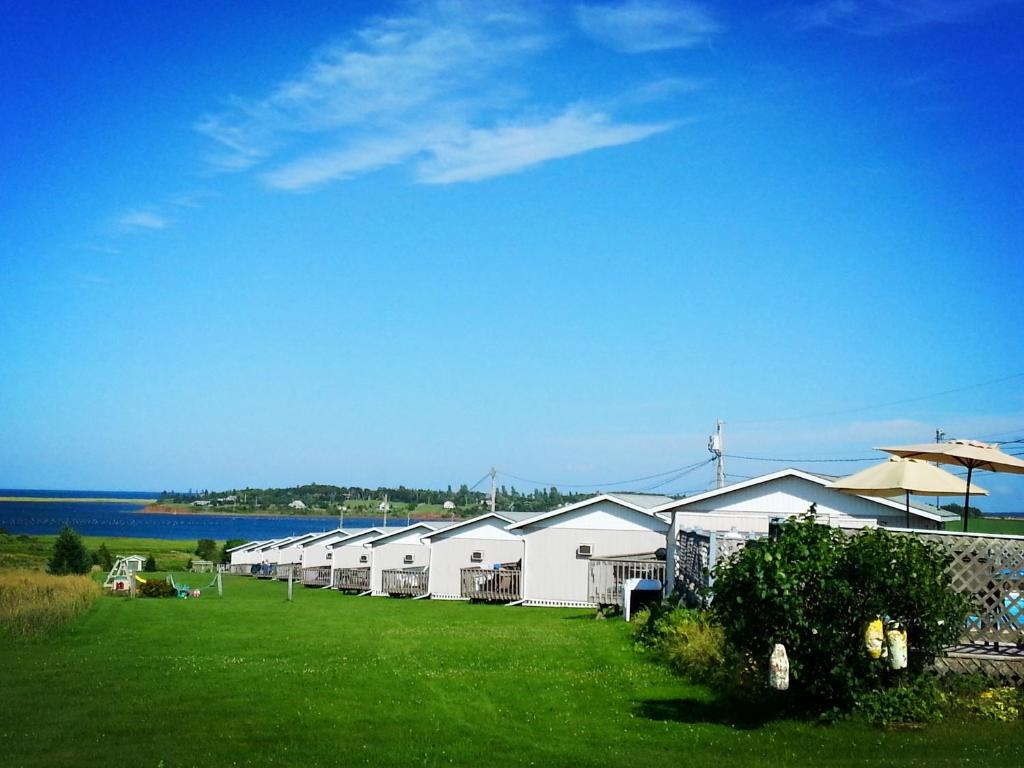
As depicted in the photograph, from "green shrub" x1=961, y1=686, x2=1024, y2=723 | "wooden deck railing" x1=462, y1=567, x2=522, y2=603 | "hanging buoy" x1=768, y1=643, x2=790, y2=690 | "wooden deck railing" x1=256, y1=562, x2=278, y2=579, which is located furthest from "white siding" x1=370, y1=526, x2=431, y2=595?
"green shrub" x1=961, y1=686, x2=1024, y2=723

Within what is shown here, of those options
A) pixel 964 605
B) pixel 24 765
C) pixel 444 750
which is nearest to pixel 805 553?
pixel 964 605

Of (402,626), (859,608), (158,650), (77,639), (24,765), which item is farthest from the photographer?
(402,626)

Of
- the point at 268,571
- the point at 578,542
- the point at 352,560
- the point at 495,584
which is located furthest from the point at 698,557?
the point at 268,571

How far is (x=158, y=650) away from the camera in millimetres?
19672

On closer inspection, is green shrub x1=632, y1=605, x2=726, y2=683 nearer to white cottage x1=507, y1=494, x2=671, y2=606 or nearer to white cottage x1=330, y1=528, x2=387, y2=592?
A: white cottage x1=507, y1=494, x2=671, y2=606

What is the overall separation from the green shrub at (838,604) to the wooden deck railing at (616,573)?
17865 mm

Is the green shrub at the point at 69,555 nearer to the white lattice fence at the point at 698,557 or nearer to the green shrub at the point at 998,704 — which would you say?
the white lattice fence at the point at 698,557

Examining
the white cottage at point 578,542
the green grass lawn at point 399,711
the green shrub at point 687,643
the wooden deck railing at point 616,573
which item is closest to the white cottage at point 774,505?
the wooden deck railing at point 616,573

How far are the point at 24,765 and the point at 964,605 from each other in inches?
399

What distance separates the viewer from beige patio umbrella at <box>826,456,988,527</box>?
15.4 metres

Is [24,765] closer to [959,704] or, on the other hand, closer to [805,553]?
[805,553]

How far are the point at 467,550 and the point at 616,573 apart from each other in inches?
410

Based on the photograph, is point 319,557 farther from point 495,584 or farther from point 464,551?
point 495,584

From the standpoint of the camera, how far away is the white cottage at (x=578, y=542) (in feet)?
114
